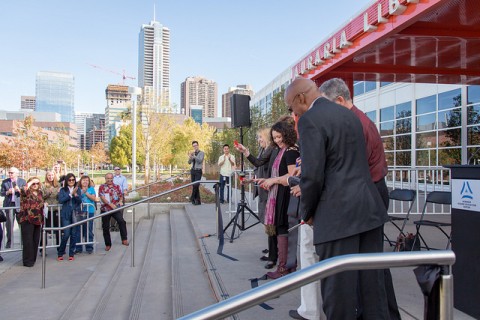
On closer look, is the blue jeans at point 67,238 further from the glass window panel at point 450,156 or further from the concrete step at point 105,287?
the glass window panel at point 450,156

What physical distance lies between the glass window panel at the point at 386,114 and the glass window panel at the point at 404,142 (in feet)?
4.23

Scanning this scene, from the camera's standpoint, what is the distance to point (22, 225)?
25.4 feet

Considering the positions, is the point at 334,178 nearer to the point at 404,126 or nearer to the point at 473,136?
the point at 473,136

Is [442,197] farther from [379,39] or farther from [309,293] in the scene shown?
[309,293]

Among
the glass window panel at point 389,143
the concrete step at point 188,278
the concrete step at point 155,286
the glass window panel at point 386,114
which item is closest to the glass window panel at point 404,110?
the glass window panel at point 386,114

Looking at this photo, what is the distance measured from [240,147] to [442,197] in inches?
124

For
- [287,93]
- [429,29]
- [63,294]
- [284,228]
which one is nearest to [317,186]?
[287,93]

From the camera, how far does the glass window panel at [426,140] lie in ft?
57.6

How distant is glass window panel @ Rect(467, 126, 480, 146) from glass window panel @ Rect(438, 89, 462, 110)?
1228 millimetres

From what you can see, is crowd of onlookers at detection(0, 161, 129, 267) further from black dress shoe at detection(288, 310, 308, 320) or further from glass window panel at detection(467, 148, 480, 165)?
glass window panel at detection(467, 148, 480, 165)

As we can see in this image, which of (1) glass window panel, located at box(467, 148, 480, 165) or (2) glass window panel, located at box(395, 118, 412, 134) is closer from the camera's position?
(1) glass window panel, located at box(467, 148, 480, 165)

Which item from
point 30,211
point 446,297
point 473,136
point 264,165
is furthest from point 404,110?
point 446,297

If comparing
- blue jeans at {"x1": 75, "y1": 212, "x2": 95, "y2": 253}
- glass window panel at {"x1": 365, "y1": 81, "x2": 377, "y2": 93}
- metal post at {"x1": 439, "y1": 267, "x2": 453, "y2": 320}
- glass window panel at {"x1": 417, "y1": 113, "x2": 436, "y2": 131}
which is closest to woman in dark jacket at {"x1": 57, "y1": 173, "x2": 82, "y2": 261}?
blue jeans at {"x1": 75, "y1": 212, "x2": 95, "y2": 253}

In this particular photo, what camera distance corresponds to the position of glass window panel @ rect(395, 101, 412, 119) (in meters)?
19.3
